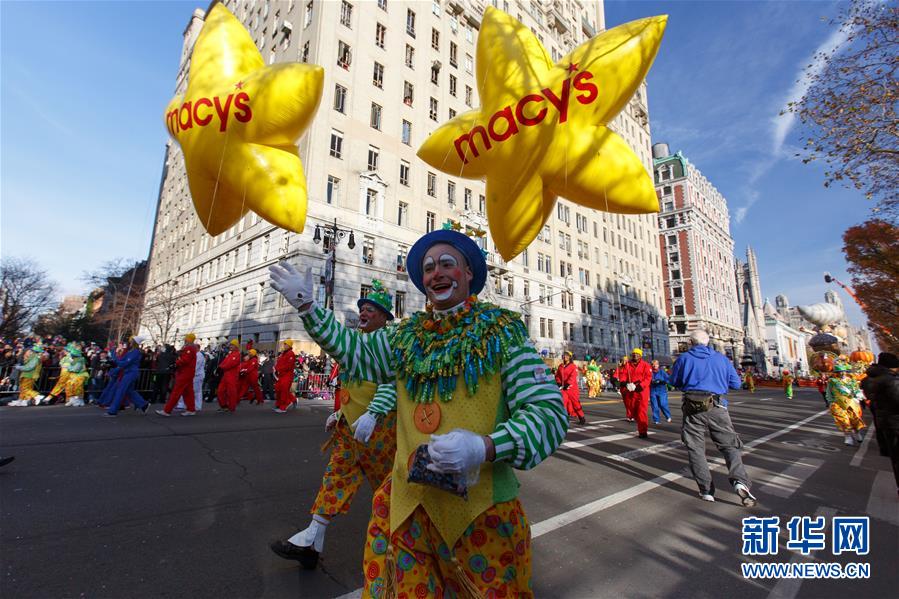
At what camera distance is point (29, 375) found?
11656 millimetres

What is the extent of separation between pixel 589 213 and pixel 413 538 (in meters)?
45.7

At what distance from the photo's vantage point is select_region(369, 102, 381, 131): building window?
89.6 ft

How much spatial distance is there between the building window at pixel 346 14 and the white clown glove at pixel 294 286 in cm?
3078

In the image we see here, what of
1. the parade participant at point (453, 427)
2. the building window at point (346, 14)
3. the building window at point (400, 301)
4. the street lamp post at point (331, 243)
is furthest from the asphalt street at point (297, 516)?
the building window at point (346, 14)

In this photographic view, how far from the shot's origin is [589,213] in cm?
4344

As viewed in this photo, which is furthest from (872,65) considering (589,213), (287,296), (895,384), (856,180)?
(589,213)

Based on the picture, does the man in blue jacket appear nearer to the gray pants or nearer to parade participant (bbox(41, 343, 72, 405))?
the gray pants

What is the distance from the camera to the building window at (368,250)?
25.4 m

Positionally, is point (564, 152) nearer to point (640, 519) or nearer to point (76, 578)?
point (640, 519)

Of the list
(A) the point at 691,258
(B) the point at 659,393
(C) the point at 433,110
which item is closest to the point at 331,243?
(C) the point at 433,110

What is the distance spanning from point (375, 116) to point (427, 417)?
29403mm

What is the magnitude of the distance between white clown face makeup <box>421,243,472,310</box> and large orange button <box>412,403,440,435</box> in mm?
445

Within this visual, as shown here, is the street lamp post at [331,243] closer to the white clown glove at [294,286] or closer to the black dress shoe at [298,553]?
the black dress shoe at [298,553]

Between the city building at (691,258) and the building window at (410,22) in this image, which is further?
the city building at (691,258)
